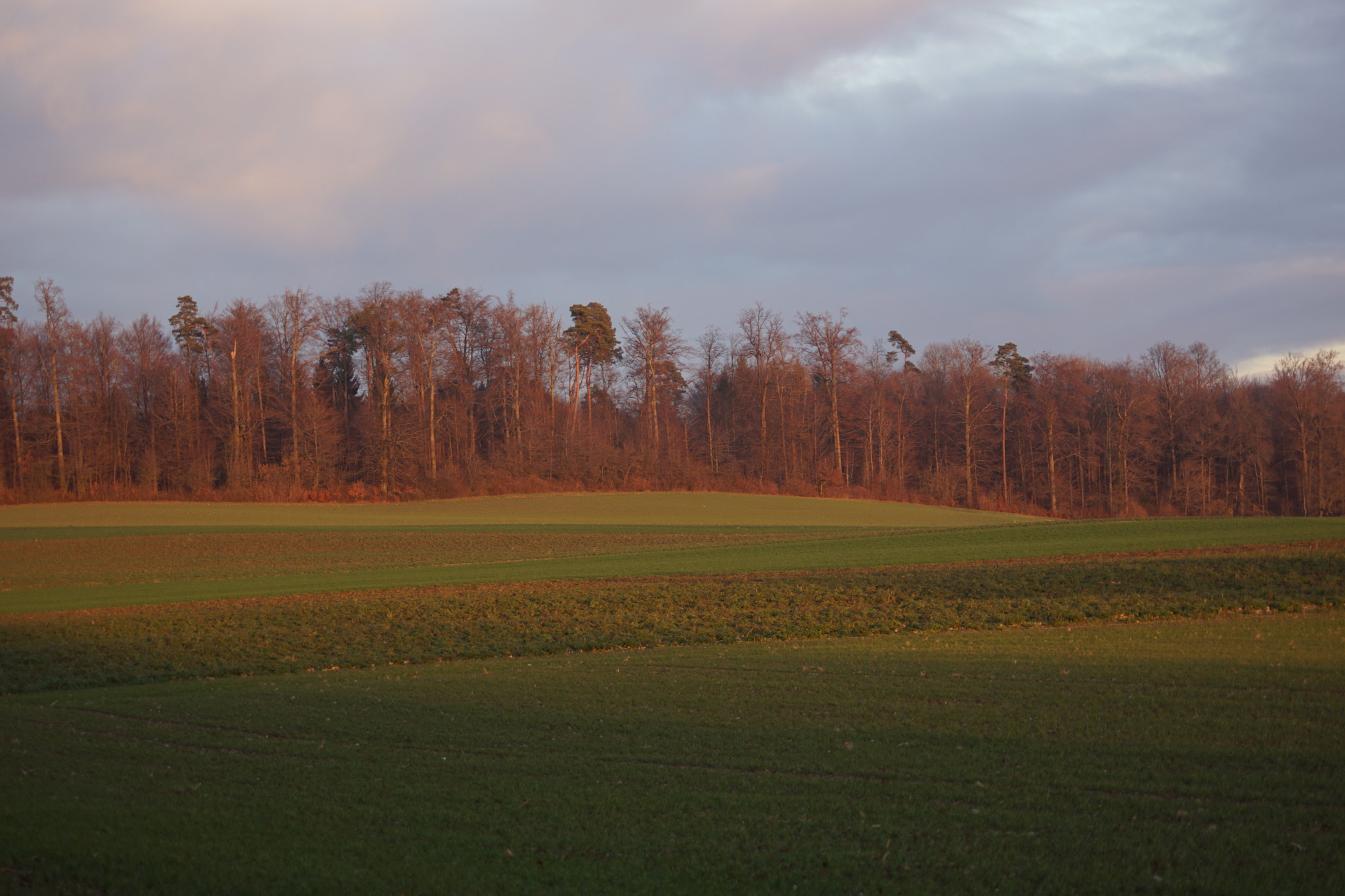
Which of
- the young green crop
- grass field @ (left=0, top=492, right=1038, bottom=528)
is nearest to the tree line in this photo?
grass field @ (left=0, top=492, right=1038, bottom=528)

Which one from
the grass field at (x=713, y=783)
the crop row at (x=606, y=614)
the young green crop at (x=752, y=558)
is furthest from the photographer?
the young green crop at (x=752, y=558)

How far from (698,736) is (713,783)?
5.49ft

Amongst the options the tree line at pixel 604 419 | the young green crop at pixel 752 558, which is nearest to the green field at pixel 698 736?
the young green crop at pixel 752 558

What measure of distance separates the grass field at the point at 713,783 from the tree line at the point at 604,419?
57.8 m

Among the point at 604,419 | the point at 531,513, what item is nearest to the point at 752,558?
the point at 531,513

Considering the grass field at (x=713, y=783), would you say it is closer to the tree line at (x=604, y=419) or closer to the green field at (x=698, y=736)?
the green field at (x=698, y=736)

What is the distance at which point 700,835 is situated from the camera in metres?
6.30

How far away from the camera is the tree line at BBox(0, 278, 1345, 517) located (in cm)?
6494

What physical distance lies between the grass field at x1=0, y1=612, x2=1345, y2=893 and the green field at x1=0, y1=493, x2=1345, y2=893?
0.13 feet

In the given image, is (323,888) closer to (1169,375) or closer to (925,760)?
(925,760)

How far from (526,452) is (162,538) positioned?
107 feet

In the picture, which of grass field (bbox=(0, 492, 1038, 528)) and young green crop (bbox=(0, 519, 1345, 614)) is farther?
grass field (bbox=(0, 492, 1038, 528))

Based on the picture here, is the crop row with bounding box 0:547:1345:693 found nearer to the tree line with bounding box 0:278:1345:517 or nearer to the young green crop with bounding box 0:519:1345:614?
the young green crop with bounding box 0:519:1345:614

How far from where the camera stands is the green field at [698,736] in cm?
584
